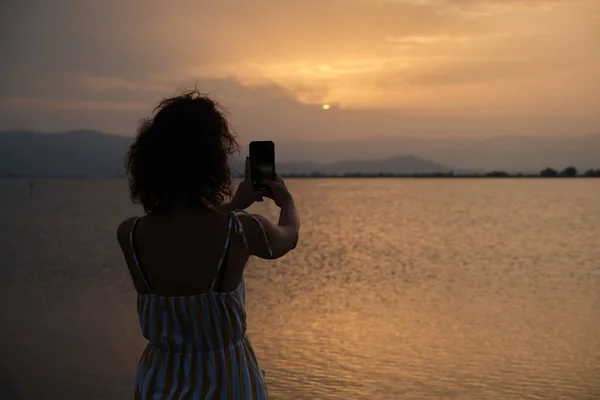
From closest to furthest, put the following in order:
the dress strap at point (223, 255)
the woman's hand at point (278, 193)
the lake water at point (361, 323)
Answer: the dress strap at point (223, 255) < the woman's hand at point (278, 193) < the lake water at point (361, 323)

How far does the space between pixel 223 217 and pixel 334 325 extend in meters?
9.97

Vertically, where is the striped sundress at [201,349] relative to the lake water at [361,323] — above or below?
above

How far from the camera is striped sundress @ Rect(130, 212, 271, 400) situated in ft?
6.53

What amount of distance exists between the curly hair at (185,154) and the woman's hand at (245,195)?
24 centimetres

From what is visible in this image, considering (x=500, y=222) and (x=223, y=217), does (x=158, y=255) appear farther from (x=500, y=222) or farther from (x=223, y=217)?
Answer: (x=500, y=222)

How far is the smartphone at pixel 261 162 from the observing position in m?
2.29

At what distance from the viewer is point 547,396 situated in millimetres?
8000

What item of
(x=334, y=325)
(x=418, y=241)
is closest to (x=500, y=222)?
(x=418, y=241)

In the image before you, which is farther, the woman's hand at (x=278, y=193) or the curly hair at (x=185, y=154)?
the woman's hand at (x=278, y=193)

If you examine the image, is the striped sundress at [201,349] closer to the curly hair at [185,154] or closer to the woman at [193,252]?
the woman at [193,252]

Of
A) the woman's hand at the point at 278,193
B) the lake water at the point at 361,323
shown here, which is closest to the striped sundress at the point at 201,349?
the woman's hand at the point at 278,193

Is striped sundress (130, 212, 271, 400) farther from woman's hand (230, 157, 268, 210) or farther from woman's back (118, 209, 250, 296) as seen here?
woman's hand (230, 157, 268, 210)

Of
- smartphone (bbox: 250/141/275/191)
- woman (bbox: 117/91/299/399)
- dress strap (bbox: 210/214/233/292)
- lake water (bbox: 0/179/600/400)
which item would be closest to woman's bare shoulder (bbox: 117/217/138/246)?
woman (bbox: 117/91/299/399)

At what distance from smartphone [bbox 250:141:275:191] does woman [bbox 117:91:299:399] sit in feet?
0.85
